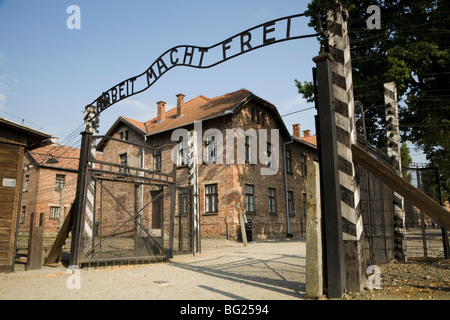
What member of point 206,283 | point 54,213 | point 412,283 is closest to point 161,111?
point 54,213

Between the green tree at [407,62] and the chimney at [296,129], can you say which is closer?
the green tree at [407,62]

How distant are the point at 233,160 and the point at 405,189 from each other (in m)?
15.5

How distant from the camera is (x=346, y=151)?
477 centimetres

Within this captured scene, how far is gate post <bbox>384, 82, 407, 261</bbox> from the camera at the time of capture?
25.7ft

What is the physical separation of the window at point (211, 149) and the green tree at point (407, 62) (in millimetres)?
6136

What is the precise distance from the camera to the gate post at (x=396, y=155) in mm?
7820

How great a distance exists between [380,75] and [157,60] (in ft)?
42.2

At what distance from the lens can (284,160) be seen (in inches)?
945

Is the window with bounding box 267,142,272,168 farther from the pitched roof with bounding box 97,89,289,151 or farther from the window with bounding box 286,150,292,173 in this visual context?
the window with bounding box 286,150,292,173

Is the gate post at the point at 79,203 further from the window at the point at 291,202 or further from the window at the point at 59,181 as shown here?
the window at the point at 59,181

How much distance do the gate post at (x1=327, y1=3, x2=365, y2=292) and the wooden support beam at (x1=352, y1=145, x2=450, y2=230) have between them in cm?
17

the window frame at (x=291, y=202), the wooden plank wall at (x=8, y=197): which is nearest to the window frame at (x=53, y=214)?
the window frame at (x=291, y=202)

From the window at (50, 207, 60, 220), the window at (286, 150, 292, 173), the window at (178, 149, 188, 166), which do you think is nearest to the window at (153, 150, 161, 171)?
the window at (178, 149, 188, 166)

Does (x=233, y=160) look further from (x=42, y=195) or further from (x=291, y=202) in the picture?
(x=42, y=195)
